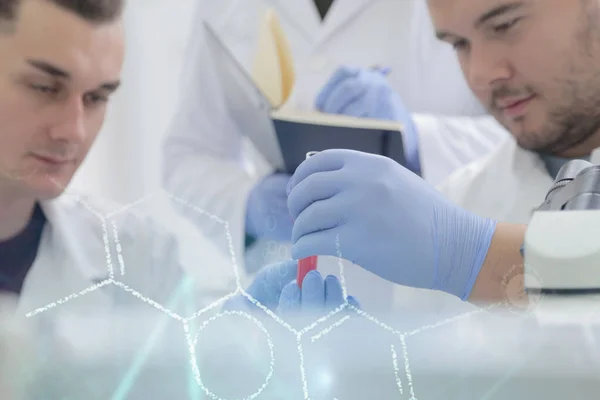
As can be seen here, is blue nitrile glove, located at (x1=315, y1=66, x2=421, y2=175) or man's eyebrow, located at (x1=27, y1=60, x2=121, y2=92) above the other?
man's eyebrow, located at (x1=27, y1=60, x2=121, y2=92)

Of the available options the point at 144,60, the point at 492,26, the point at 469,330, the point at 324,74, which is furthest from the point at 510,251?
the point at 144,60

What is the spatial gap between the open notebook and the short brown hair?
0.16m

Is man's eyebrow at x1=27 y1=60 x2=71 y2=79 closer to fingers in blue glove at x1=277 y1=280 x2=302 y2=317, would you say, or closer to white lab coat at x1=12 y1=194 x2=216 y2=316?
white lab coat at x1=12 y1=194 x2=216 y2=316

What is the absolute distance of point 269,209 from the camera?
0.52 metres

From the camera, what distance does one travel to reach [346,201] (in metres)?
0.36

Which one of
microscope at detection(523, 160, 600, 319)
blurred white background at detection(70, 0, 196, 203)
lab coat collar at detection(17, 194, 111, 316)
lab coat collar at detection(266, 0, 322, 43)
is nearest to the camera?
microscope at detection(523, 160, 600, 319)

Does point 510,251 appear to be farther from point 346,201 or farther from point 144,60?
point 144,60

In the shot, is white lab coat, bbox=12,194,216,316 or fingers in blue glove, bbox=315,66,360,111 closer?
Result: white lab coat, bbox=12,194,216,316

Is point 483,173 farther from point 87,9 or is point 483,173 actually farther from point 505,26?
point 87,9

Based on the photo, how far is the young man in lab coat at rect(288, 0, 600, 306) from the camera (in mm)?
361

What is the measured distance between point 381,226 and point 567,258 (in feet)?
0.37

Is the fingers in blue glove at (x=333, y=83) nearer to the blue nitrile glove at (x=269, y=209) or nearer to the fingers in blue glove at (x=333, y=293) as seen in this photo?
the blue nitrile glove at (x=269, y=209)

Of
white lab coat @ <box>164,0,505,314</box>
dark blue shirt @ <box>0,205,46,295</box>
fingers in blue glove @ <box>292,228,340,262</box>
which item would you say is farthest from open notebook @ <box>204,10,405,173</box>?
dark blue shirt @ <box>0,205,46,295</box>
